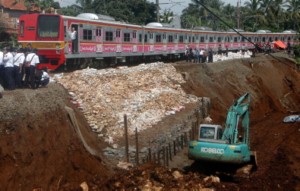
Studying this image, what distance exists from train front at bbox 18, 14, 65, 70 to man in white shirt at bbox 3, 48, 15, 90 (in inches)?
321

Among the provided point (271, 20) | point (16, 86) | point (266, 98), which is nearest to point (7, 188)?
point (16, 86)

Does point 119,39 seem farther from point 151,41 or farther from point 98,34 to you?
point 151,41

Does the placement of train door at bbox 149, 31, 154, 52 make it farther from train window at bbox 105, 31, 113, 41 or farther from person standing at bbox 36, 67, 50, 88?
person standing at bbox 36, 67, 50, 88

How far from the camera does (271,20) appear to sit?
82.5 m

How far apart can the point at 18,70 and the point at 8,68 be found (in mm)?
458

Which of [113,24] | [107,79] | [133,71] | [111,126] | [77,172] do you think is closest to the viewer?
[77,172]

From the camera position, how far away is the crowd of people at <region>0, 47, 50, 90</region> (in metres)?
16.9

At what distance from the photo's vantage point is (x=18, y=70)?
56.6 feet

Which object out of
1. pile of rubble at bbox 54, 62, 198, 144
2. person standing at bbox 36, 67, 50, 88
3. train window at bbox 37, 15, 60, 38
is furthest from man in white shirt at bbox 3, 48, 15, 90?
train window at bbox 37, 15, 60, 38

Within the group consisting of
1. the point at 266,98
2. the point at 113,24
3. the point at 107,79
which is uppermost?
the point at 113,24

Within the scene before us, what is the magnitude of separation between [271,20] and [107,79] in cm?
6228

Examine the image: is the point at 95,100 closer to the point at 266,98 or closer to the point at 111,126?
the point at 111,126

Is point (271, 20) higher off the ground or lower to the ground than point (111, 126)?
higher

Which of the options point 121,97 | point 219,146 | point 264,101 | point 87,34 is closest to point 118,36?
point 87,34
